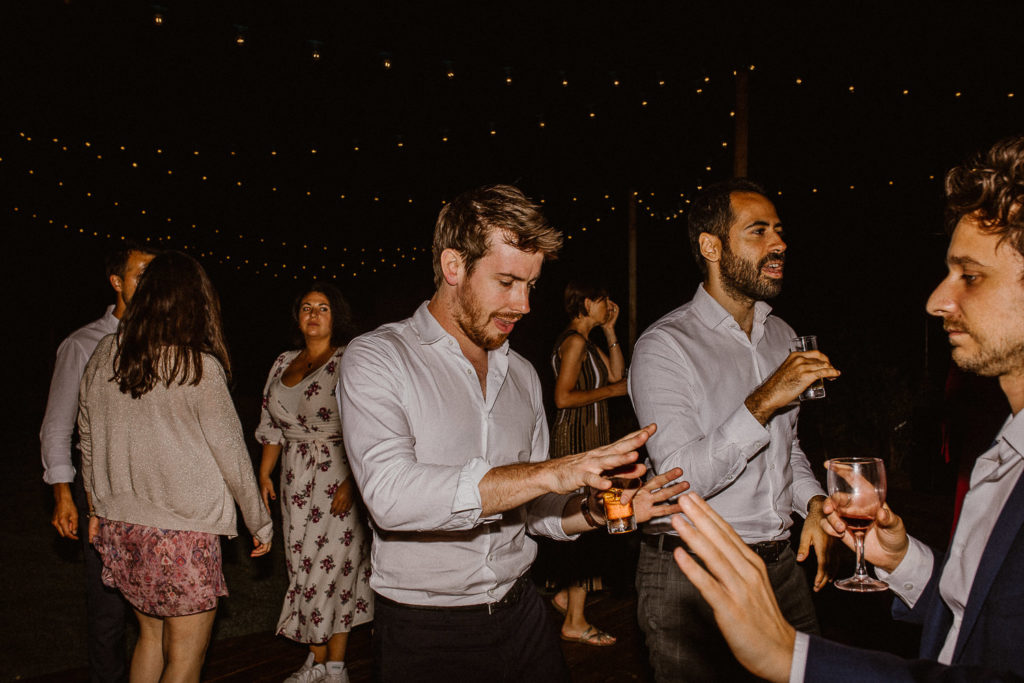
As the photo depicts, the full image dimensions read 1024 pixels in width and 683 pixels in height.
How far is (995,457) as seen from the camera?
4.29 feet

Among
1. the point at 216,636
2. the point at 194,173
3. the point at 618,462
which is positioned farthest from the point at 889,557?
the point at 194,173

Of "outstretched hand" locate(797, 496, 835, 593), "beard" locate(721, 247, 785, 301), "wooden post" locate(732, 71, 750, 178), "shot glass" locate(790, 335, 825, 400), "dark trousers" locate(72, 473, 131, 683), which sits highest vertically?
"wooden post" locate(732, 71, 750, 178)

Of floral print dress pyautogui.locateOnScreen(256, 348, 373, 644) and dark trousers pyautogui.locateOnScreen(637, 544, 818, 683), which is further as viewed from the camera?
floral print dress pyautogui.locateOnScreen(256, 348, 373, 644)

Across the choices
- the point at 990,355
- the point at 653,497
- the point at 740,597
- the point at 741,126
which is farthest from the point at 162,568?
the point at 741,126

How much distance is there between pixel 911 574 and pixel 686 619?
78 centimetres

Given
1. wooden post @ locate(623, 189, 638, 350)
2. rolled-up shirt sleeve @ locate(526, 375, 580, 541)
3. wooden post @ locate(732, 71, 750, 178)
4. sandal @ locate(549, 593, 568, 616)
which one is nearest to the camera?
rolled-up shirt sleeve @ locate(526, 375, 580, 541)

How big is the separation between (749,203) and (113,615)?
128 inches

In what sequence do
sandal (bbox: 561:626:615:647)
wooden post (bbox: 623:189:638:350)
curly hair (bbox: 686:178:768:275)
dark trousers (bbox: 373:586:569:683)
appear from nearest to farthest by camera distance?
dark trousers (bbox: 373:586:569:683)
curly hair (bbox: 686:178:768:275)
sandal (bbox: 561:626:615:647)
wooden post (bbox: 623:189:638:350)

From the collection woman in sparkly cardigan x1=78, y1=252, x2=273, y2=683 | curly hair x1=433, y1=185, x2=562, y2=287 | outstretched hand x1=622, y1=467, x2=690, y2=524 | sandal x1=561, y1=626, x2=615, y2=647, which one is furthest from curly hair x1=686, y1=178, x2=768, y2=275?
sandal x1=561, y1=626, x2=615, y2=647

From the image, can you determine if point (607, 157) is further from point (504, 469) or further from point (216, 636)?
point (504, 469)

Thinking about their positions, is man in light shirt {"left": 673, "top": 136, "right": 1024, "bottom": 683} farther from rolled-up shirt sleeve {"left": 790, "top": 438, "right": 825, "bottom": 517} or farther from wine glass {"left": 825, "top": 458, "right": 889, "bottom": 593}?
rolled-up shirt sleeve {"left": 790, "top": 438, "right": 825, "bottom": 517}

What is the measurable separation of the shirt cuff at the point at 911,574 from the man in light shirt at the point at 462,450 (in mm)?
493

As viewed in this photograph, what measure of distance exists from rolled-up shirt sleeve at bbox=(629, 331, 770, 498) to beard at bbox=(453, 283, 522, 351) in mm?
578

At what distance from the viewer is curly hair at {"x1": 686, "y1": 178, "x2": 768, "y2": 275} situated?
239 cm
